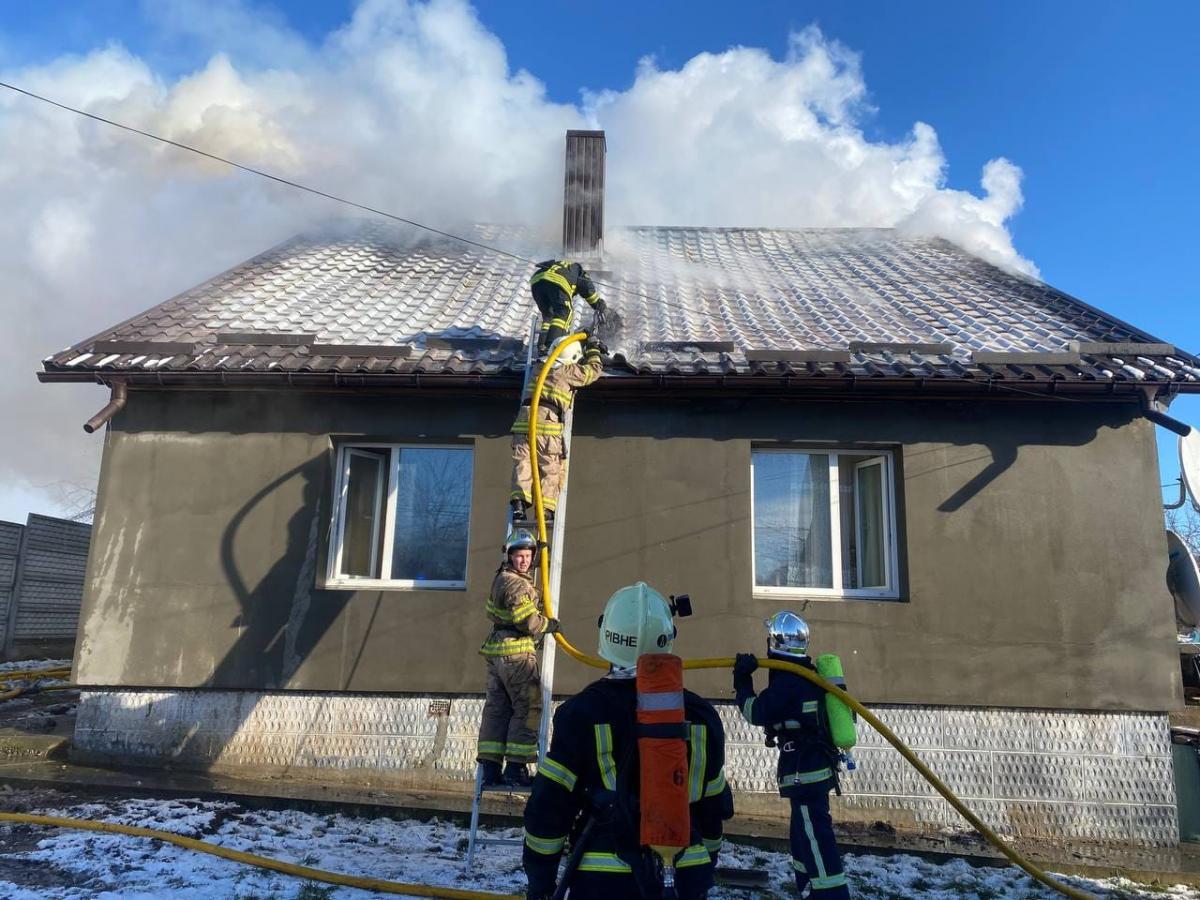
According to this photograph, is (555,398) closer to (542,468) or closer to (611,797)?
(542,468)

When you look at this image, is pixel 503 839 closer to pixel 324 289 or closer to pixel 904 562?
pixel 904 562

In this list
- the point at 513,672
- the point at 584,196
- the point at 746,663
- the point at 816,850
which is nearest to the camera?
the point at 746,663

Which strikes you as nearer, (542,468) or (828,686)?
(828,686)

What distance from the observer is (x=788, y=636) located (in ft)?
12.8

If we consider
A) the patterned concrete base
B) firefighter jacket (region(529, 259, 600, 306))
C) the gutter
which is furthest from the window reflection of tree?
firefighter jacket (region(529, 259, 600, 306))

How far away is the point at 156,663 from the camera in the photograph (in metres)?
5.94

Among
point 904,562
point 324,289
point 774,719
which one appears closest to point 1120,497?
point 904,562

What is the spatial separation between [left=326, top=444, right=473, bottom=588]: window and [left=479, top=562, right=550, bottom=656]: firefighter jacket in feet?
5.97

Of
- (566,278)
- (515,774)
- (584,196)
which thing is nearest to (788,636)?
(515,774)

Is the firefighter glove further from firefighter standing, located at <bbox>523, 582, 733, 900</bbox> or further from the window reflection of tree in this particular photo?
the window reflection of tree

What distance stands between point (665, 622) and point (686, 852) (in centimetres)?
68

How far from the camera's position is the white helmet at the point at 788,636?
3.89 m

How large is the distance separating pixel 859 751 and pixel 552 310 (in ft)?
13.4

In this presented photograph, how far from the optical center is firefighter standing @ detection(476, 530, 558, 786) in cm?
421
